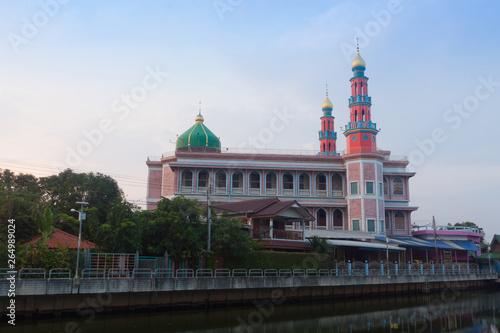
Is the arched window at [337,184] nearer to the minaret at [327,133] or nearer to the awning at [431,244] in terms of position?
the awning at [431,244]

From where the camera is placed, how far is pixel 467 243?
5231cm

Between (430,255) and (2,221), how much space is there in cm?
4183

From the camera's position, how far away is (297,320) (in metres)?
23.8

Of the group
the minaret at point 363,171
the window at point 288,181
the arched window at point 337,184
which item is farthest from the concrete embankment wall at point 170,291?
the window at point 288,181

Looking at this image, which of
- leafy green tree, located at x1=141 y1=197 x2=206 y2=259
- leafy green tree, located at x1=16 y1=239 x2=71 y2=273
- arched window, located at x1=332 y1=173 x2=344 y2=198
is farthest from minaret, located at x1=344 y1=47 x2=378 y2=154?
leafy green tree, located at x1=16 y1=239 x2=71 y2=273

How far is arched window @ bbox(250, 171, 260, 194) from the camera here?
50594 millimetres

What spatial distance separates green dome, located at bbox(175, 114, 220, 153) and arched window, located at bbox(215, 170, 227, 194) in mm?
3391

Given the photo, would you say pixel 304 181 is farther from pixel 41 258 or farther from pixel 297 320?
pixel 41 258

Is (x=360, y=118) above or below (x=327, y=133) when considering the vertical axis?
below

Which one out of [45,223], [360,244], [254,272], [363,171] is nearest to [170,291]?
[254,272]

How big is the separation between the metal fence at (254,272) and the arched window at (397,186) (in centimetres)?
1007

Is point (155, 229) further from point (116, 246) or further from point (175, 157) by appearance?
point (175, 157)

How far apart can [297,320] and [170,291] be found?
6.75m

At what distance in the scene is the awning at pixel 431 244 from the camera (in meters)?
45.9
